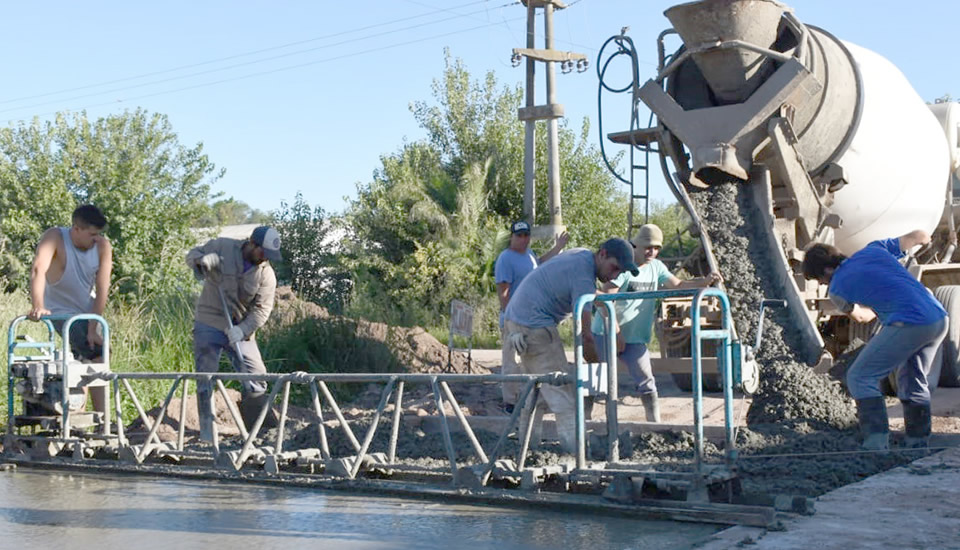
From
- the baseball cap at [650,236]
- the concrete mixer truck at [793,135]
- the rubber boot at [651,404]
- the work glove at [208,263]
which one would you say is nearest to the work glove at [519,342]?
the rubber boot at [651,404]

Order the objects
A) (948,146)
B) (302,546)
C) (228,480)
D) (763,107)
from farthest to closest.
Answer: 1. (948,146)
2. (763,107)
3. (228,480)
4. (302,546)

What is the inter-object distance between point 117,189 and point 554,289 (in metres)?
20.8

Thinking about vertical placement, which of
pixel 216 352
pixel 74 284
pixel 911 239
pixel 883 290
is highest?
pixel 911 239

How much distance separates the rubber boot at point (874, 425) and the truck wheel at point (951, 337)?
3.52 m

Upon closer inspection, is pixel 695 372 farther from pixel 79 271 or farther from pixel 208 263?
pixel 79 271

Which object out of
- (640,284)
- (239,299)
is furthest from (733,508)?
(239,299)

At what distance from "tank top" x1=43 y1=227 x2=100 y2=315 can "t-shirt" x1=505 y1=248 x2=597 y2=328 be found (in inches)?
133

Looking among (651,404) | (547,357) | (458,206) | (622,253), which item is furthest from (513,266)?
(458,206)

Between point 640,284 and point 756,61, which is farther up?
point 756,61

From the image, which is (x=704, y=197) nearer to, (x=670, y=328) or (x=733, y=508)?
(x=670, y=328)

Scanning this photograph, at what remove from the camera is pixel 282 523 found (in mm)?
5340

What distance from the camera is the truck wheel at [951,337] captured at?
10.1 m

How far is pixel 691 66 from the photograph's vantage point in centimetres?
942

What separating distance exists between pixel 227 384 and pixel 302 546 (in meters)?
6.92
